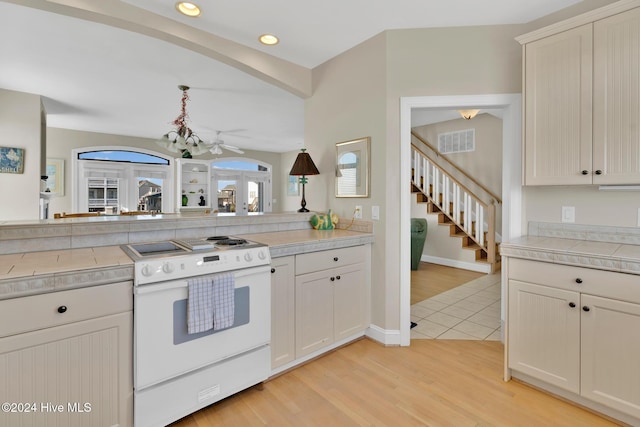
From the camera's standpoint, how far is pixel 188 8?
229 centimetres

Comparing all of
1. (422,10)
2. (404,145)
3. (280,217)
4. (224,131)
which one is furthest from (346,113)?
(224,131)

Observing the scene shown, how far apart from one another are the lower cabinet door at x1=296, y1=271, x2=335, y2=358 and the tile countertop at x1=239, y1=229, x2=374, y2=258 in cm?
21

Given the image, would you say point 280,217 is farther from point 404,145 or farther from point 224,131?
point 224,131

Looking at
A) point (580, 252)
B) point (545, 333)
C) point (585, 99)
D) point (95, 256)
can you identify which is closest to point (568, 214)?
point (580, 252)

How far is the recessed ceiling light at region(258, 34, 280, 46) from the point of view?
8.89 ft

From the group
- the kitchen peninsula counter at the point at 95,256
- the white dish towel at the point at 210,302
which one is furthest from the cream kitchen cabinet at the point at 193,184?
the white dish towel at the point at 210,302

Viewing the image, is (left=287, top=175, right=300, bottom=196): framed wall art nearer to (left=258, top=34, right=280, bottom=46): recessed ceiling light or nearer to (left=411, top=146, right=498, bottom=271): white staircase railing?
(left=411, top=146, right=498, bottom=271): white staircase railing

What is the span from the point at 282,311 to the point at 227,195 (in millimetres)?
7372

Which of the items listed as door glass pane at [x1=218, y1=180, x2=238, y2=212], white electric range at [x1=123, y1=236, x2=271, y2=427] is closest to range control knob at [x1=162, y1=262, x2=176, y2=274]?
white electric range at [x1=123, y1=236, x2=271, y2=427]

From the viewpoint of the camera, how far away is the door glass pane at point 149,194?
747 centimetres

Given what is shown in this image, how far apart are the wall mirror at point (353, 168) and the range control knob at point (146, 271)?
73.7 inches

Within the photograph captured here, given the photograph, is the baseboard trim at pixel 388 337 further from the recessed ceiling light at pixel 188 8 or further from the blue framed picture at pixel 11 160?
the blue framed picture at pixel 11 160

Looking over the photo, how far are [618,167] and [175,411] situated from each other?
2.98 m

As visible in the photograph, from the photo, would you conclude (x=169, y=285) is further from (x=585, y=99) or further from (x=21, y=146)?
(x=21, y=146)
